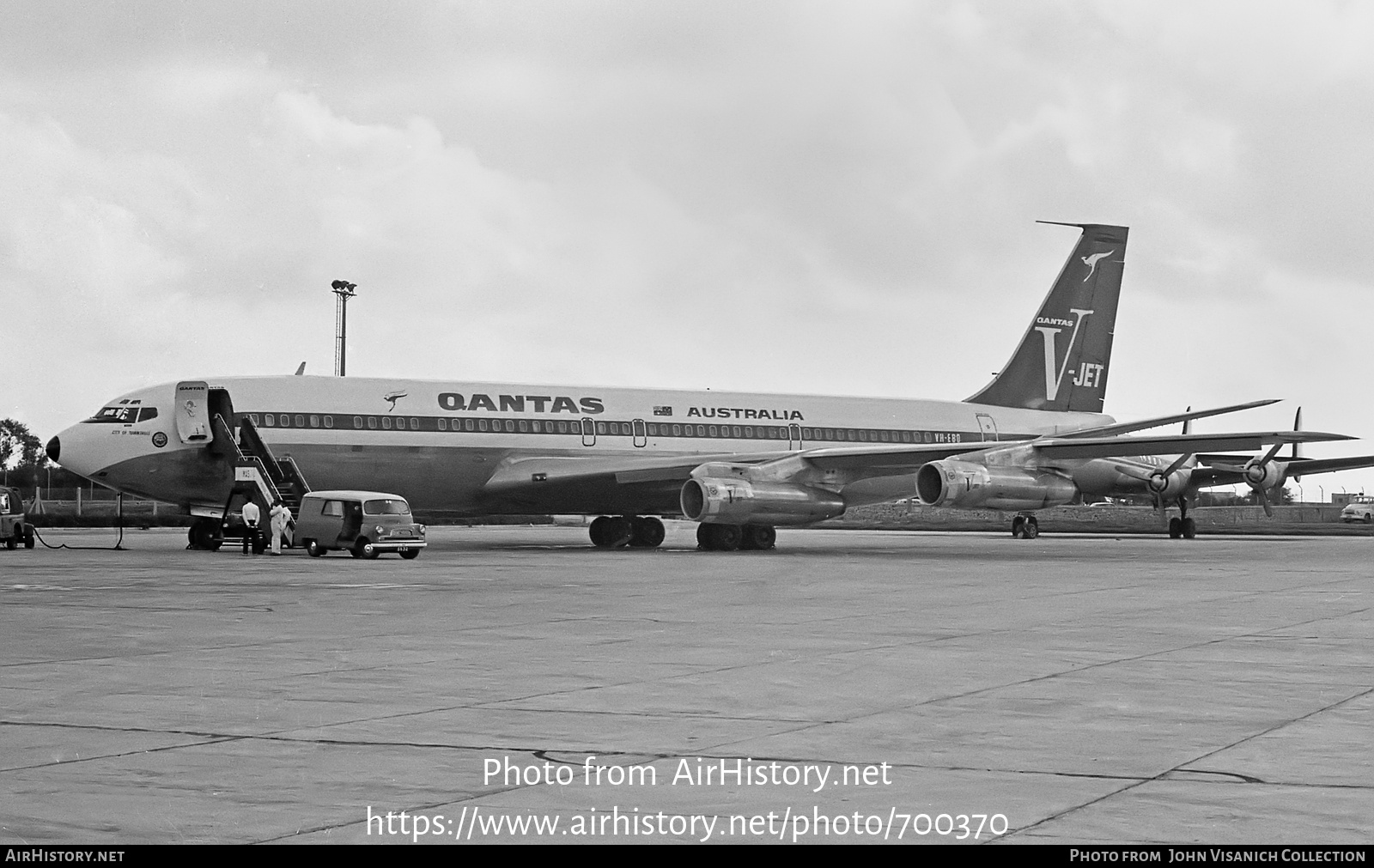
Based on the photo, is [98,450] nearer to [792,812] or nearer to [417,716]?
[417,716]

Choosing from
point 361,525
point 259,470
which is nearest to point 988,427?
point 361,525

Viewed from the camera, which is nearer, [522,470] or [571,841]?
[571,841]

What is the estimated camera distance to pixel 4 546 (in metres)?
34.6

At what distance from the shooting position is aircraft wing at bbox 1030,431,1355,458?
28828 mm

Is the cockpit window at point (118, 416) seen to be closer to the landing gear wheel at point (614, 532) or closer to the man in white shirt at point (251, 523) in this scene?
the man in white shirt at point (251, 523)

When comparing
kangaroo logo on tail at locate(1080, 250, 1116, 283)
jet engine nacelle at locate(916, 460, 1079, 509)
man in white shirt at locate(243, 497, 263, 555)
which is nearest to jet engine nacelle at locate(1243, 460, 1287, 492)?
kangaroo logo on tail at locate(1080, 250, 1116, 283)

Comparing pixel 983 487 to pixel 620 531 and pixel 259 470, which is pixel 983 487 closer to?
pixel 620 531

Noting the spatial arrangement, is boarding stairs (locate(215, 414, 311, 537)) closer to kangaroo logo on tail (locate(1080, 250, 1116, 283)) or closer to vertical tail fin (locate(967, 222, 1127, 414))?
vertical tail fin (locate(967, 222, 1127, 414))

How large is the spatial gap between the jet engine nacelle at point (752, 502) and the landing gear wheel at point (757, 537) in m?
1.64

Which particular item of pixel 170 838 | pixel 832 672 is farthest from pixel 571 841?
pixel 832 672

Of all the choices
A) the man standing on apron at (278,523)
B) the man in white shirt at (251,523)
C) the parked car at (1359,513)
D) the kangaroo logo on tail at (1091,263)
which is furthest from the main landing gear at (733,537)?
the parked car at (1359,513)

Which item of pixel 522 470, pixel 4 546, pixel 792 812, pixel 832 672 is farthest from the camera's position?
pixel 4 546

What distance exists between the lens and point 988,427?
37.5m

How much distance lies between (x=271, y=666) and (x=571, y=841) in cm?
572
